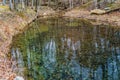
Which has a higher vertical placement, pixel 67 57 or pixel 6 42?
pixel 6 42

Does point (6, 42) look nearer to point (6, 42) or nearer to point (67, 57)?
point (6, 42)

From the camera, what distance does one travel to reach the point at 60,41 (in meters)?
33.5

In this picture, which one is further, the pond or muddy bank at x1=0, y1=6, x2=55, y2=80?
the pond

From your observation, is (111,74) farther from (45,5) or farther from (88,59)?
(45,5)

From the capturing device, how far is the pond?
64.9ft

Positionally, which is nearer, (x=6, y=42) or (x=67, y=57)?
(x=67, y=57)

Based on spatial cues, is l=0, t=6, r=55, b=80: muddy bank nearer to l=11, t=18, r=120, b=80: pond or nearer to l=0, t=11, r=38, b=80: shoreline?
l=0, t=11, r=38, b=80: shoreline

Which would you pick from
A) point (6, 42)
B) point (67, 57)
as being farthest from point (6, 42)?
point (67, 57)

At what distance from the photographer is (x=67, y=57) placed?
2512cm

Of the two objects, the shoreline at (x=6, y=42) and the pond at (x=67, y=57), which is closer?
the shoreline at (x=6, y=42)

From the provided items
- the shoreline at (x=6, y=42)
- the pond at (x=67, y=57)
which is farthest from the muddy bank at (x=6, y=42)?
the pond at (x=67, y=57)

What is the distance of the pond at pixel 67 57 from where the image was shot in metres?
19.8

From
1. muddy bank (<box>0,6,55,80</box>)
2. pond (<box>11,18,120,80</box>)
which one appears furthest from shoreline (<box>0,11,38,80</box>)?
pond (<box>11,18,120,80</box>)

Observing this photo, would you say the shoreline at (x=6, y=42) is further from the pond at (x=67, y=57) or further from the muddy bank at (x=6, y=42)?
the pond at (x=67, y=57)
